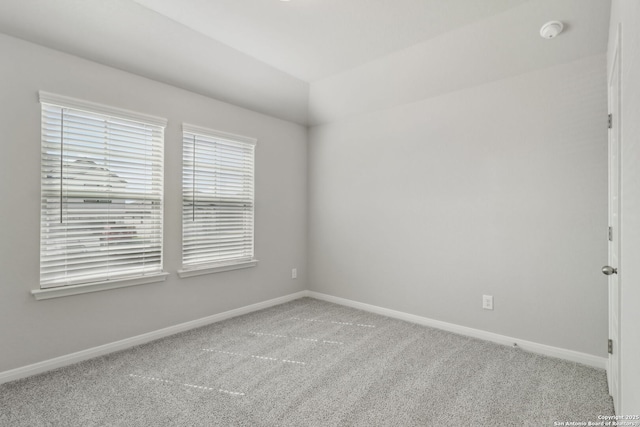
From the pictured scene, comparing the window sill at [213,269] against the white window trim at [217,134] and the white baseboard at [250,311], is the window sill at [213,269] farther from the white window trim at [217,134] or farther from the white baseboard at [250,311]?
the white window trim at [217,134]

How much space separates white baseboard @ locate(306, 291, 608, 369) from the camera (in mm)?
2497

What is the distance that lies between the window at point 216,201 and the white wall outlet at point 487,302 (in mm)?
2425

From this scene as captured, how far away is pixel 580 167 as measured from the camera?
2.51 meters

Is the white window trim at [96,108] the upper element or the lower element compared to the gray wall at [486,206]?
upper

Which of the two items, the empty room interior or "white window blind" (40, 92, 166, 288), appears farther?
"white window blind" (40, 92, 166, 288)

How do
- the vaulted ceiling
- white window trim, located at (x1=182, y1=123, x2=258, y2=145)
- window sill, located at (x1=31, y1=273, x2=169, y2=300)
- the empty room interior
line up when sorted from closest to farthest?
the empty room interior → the vaulted ceiling → window sill, located at (x1=31, y1=273, x2=169, y2=300) → white window trim, located at (x1=182, y1=123, x2=258, y2=145)

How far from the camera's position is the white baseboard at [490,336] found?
250 centimetres

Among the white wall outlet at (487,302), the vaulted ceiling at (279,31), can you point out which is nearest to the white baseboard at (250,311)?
the white wall outlet at (487,302)

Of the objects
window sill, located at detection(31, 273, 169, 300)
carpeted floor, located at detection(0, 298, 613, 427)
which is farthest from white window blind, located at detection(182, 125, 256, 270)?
carpeted floor, located at detection(0, 298, 613, 427)

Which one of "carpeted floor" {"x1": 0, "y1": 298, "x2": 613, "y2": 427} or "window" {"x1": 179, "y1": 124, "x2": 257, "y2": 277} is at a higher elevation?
"window" {"x1": 179, "y1": 124, "x2": 257, "y2": 277}

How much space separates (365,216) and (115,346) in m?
2.74

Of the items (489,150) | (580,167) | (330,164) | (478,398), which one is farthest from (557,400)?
(330,164)

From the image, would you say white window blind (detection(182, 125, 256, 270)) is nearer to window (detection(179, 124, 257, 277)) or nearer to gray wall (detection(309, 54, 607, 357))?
window (detection(179, 124, 257, 277))

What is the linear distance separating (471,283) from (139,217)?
3.09 meters
